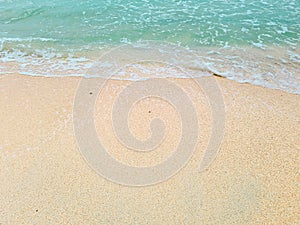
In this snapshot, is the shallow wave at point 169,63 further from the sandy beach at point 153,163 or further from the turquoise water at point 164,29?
the sandy beach at point 153,163

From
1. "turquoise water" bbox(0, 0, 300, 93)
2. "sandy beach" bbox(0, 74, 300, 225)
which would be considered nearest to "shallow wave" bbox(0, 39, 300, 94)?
"turquoise water" bbox(0, 0, 300, 93)

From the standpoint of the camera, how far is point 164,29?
19.2 ft

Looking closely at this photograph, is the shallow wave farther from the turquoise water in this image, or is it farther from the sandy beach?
the sandy beach

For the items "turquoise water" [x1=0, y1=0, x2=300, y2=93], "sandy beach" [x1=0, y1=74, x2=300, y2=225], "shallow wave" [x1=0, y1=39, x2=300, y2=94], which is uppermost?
"sandy beach" [x1=0, y1=74, x2=300, y2=225]

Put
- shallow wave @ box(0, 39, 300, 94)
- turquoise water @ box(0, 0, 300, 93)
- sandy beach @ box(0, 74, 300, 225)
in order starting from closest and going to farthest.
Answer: sandy beach @ box(0, 74, 300, 225) < shallow wave @ box(0, 39, 300, 94) < turquoise water @ box(0, 0, 300, 93)

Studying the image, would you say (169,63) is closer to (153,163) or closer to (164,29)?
(164,29)

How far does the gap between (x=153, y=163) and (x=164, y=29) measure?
371 centimetres

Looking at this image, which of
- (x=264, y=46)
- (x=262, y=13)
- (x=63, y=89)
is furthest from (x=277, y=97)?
(x=262, y=13)

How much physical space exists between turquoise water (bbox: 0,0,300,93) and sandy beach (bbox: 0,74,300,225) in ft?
3.21

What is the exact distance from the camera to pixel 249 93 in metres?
3.74

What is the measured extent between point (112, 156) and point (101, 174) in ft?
0.77

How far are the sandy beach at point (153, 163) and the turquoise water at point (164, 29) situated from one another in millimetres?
980

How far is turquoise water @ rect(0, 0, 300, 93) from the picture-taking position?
4.67m

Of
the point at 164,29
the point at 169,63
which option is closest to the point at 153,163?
the point at 169,63
